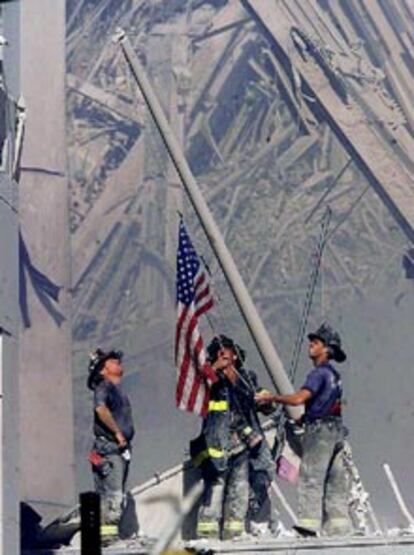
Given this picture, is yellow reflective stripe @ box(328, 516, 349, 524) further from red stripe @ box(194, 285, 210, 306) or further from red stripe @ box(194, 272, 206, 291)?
red stripe @ box(194, 272, 206, 291)

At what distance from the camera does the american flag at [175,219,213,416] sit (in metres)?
20.2

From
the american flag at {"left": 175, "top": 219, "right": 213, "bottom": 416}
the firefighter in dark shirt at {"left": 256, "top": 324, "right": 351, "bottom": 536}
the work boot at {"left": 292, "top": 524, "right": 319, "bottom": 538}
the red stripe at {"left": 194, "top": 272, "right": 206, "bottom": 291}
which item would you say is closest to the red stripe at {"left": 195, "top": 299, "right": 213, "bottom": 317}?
the american flag at {"left": 175, "top": 219, "right": 213, "bottom": 416}

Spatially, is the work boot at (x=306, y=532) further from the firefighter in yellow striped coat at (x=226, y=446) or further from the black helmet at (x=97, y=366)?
the black helmet at (x=97, y=366)

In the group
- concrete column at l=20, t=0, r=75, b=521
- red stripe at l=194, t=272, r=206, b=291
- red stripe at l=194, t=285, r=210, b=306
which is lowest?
red stripe at l=194, t=285, r=210, b=306

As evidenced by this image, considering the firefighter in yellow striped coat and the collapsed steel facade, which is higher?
the collapsed steel facade

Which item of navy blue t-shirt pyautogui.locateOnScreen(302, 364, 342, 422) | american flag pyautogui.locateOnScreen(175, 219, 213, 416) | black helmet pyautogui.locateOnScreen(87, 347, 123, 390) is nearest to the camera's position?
navy blue t-shirt pyautogui.locateOnScreen(302, 364, 342, 422)

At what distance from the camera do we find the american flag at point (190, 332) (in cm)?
2017

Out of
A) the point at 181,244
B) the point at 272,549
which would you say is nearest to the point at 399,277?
the point at 181,244

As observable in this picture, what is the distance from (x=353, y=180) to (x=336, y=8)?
312cm

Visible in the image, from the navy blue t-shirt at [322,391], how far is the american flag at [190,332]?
4.30 ft

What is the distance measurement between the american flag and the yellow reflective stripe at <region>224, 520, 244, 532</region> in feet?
3.38

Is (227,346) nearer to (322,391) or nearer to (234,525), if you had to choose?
(322,391)

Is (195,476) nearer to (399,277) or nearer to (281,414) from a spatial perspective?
(281,414)

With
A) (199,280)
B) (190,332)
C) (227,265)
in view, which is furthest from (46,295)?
(190,332)
